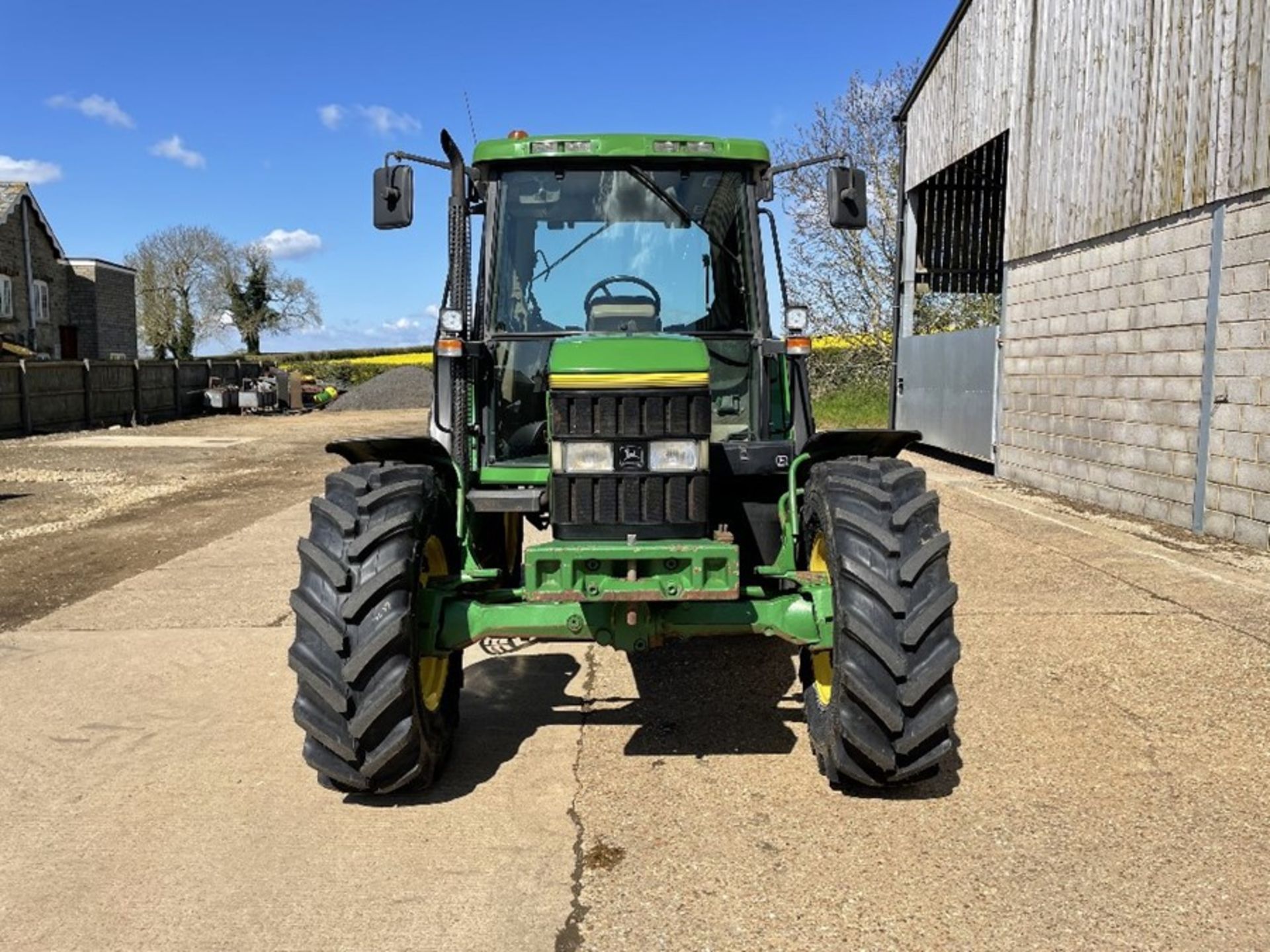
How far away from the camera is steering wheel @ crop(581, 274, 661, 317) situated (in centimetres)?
504

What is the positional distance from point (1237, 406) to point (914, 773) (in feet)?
22.3

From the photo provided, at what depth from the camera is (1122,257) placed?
11094mm

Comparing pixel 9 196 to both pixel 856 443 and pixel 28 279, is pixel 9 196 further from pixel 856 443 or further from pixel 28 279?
pixel 856 443

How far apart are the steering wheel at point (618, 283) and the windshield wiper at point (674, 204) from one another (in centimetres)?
34

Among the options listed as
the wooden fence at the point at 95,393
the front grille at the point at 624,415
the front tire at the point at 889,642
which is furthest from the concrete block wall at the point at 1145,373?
the wooden fence at the point at 95,393

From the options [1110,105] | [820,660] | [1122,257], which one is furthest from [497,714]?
[1110,105]

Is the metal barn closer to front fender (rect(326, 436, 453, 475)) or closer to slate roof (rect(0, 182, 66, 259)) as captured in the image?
front fender (rect(326, 436, 453, 475))

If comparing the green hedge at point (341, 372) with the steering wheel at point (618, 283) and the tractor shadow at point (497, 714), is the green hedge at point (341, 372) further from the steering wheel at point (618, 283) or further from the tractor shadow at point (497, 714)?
the steering wheel at point (618, 283)

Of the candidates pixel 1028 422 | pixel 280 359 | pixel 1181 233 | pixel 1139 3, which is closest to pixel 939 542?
pixel 1181 233

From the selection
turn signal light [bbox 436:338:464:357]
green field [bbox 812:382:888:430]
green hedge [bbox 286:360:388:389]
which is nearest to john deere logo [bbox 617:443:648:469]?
turn signal light [bbox 436:338:464:357]

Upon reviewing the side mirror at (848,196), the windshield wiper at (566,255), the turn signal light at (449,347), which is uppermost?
the side mirror at (848,196)

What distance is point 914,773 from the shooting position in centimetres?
374

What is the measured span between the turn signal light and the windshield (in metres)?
0.42

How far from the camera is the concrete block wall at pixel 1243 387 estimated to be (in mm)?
8617
